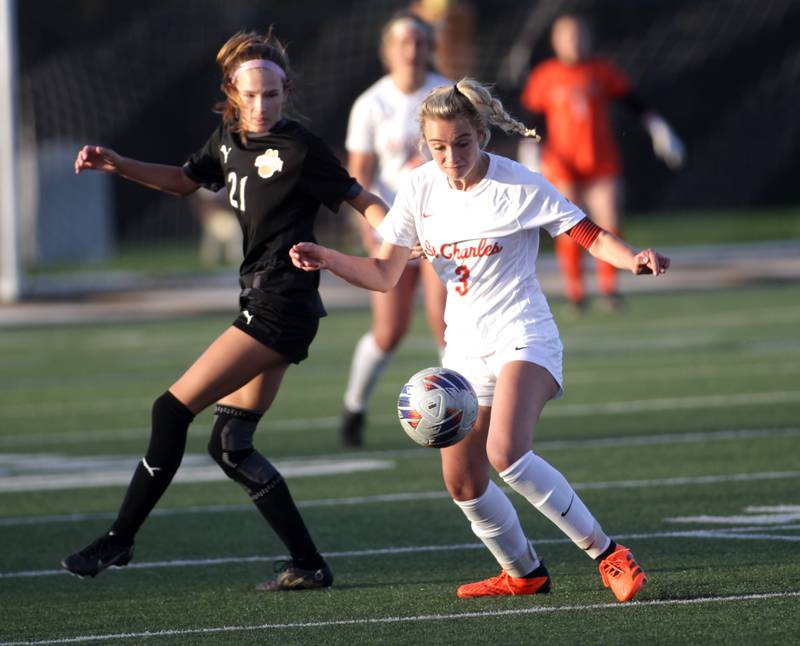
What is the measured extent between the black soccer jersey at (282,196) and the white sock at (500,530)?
106 centimetres

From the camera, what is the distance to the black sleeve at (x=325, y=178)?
646 centimetres

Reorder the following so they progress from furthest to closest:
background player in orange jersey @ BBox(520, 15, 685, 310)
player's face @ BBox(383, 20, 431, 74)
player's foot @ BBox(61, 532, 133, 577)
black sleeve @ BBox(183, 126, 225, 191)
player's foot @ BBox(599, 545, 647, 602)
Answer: background player in orange jersey @ BBox(520, 15, 685, 310) → player's face @ BBox(383, 20, 431, 74) → black sleeve @ BBox(183, 126, 225, 191) → player's foot @ BBox(61, 532, 133, 577) → player's foot @ BBox(599, 545, 647, 602)

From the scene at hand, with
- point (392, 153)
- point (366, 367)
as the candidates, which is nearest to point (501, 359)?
point (366, 367)

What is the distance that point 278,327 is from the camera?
6340mm

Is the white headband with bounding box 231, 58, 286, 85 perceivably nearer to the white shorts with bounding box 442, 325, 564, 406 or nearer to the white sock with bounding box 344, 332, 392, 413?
the white shorts with bounding box 442, 325, 564, 406

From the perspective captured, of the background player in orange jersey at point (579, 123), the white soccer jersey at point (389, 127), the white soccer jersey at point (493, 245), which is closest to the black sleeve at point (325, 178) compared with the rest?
the white soccer jersey at point (493, 245)

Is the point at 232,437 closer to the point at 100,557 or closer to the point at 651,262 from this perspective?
the point at 100,557

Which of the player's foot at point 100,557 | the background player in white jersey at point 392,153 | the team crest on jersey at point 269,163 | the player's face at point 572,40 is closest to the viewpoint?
the player's foot at point 100,557

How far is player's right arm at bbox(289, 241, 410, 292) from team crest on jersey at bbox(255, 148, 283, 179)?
0.52 m

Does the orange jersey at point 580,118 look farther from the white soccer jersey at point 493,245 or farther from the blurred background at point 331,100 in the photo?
the white soccer jersey at point 493,245

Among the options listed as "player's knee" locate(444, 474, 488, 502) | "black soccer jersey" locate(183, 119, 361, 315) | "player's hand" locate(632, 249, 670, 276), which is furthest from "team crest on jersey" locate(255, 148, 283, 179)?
"player's hand" locate(632, 249, 670, 276)

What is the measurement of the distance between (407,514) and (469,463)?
202 cm

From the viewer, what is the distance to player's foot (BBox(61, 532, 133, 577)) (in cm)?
621

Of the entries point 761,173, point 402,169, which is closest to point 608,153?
point 402,169
